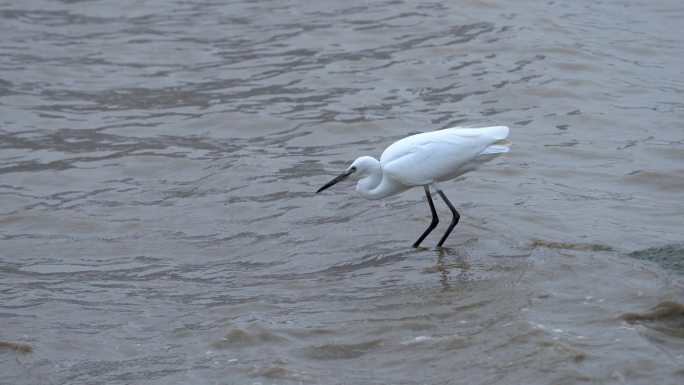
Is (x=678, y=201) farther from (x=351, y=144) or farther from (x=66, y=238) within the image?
(x=66, y=238)

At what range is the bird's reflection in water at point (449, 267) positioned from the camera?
6.59 meters

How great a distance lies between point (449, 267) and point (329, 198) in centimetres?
219

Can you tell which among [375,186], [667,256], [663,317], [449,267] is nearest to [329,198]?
[375,186]

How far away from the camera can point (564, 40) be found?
41.8ft

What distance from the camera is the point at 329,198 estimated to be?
886cm

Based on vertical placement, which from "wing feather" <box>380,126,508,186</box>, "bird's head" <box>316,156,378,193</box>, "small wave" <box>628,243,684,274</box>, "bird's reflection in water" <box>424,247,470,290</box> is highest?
"wing feather" <box>380,126,508,186</box>

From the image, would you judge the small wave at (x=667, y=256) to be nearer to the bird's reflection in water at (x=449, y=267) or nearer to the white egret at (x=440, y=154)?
the bird's reflection in water at (x=449, y=267)

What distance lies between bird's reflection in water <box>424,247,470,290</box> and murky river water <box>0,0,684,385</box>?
26mm

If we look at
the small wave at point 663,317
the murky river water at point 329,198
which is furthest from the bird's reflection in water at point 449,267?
the small wave at point 663,317

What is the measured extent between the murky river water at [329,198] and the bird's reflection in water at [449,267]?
0.03 meters

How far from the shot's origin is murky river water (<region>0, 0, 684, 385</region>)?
216 inches

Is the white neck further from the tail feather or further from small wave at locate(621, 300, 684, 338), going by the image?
small wave at locate(621, 300, 684, 338)

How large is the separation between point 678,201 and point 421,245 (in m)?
2.16

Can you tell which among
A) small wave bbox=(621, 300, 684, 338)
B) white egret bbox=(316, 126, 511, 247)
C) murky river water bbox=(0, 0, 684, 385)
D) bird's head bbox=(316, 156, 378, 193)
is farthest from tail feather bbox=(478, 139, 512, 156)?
small wave bbox=(621, 300, 684, 338)
